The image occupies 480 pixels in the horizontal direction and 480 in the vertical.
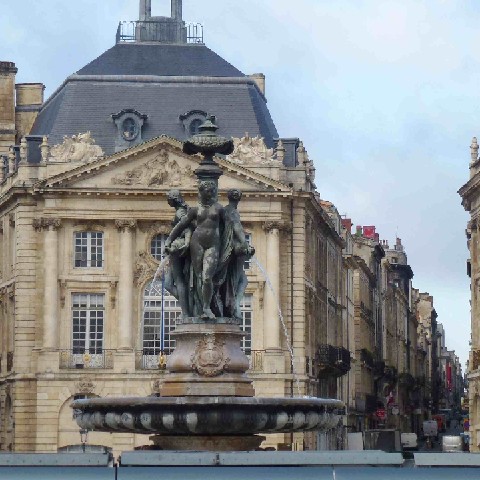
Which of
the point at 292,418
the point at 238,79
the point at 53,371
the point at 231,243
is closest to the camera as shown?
the point at 292,418

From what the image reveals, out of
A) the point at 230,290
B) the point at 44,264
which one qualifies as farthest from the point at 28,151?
the point at 230,290

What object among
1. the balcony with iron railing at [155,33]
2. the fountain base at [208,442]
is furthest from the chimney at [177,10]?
the fountain base at [208,442]

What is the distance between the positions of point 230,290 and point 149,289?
51868 mm

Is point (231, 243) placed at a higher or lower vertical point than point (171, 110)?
lower

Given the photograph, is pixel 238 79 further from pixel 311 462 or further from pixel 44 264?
pixel 311 462

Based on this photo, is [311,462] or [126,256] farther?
[126,256]

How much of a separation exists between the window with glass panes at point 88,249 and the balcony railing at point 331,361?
12.7m

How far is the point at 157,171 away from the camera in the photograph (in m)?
80.2

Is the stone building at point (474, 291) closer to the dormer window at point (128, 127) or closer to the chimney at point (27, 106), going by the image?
the dormer window at point (128, 127)

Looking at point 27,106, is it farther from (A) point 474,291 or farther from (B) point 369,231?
(B) point 369,231

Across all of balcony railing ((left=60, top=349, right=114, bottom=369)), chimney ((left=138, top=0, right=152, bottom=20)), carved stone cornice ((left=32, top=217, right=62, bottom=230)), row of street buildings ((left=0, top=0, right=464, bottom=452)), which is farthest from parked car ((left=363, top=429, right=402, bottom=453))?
chimney ((left=138, top=0, right=152, bottom=20))

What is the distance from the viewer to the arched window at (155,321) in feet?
263

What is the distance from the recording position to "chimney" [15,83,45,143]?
3588 inches

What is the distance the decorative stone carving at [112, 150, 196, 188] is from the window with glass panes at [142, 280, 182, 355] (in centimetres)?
449
